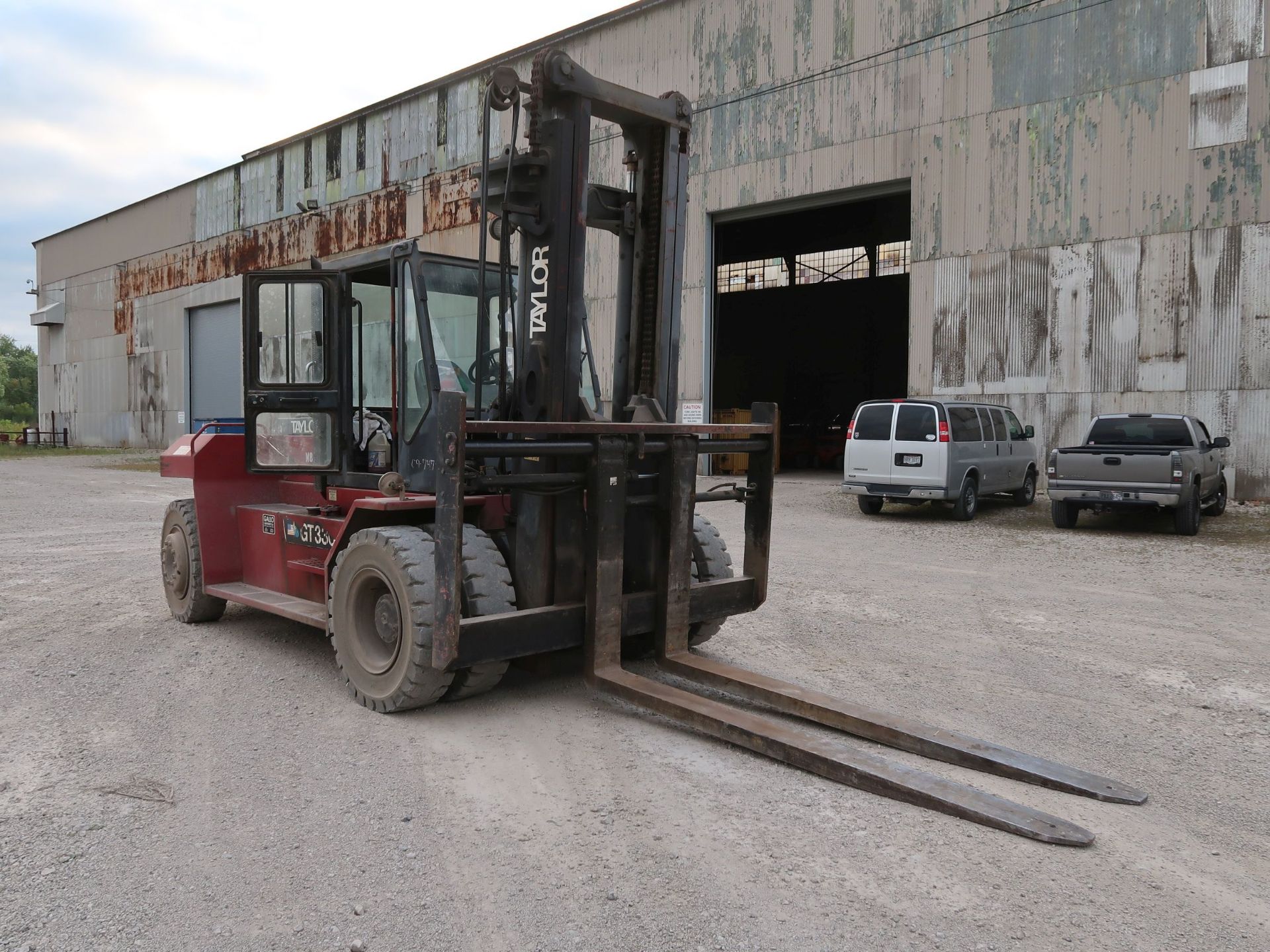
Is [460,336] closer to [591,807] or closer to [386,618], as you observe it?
[386,618]

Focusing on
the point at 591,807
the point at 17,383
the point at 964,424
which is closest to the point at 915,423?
the point at 964,424

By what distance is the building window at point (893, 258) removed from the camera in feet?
131

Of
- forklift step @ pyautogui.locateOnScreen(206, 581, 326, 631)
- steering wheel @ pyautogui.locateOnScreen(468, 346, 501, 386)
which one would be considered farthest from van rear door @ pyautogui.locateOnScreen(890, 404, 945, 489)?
forklift step @ pyautogui.locateOnScreen(206, 581, 326, 631)

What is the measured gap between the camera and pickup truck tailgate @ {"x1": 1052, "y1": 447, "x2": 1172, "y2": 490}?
13906 millimetres

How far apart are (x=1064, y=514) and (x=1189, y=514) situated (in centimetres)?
171

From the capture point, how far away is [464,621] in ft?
16.1

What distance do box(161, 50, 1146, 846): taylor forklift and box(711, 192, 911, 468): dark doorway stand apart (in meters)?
32.1

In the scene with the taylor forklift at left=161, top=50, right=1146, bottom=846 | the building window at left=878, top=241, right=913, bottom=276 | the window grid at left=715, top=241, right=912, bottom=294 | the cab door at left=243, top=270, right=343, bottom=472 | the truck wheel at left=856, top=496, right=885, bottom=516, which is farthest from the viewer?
the window grid at left=715, top=241, right=912, bottom=294

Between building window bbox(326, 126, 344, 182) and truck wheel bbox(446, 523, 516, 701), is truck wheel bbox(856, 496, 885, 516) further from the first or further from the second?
building window bbox(326, 126, 344, 182)

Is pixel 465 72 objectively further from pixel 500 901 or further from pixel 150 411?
pixel 500 901

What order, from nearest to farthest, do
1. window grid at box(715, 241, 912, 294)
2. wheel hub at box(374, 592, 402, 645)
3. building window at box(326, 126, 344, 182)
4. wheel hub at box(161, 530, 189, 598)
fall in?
1. wheel hub at box(374, 592, 402, 645)
2. wheel hub at box(161, 530, 189, 598)
3. building window at box(326, 126, 344, 182)
4. window grid at box(715, 241, 912, 294)

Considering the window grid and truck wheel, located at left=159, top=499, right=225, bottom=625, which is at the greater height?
the window grid

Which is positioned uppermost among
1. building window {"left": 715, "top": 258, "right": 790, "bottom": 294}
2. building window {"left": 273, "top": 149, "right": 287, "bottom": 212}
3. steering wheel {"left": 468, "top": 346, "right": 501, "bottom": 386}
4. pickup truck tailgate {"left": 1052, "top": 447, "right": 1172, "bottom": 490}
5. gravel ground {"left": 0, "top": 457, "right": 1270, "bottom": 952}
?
building window {"left": 273, "top": 149, "right": 287, "bottom": 212}

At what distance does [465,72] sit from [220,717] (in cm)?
2673
